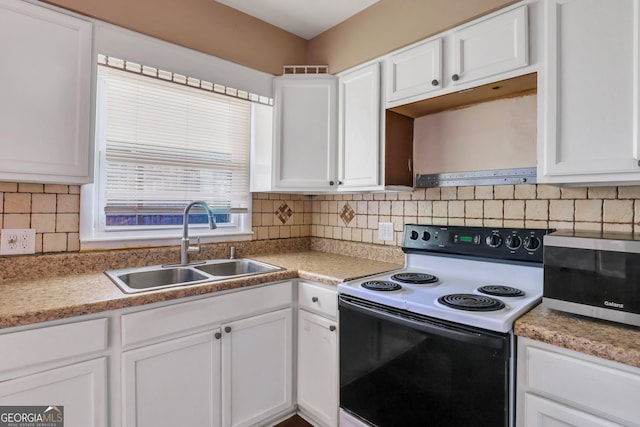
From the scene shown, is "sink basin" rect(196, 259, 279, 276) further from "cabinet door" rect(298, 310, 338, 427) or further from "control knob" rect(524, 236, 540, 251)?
"control knob" rect(524, 236, 540, 251)

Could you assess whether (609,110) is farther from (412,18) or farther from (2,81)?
(2,81)

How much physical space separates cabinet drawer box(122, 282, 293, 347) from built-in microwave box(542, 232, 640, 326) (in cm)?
120

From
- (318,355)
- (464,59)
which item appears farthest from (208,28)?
(318,355)

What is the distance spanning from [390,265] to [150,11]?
1.90 meters

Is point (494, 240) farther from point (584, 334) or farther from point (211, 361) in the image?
point (211, 361)

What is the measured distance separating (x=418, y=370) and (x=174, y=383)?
102 cm

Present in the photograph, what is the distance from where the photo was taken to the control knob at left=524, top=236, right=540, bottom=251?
1479mm

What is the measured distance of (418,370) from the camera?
125 cm

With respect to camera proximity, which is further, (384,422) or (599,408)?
(384,422)

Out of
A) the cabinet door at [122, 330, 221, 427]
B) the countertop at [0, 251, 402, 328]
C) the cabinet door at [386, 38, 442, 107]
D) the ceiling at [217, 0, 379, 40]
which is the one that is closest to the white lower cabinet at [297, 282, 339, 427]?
the countertop at [0, 251, 402, 328]

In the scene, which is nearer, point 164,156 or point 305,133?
point 164,156

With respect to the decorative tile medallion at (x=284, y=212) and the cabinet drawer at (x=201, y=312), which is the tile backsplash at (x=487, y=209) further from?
the cabinet drawer at (x=201, y=312)

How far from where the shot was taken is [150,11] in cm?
171

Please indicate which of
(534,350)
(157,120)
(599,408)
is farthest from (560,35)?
(157,120)
